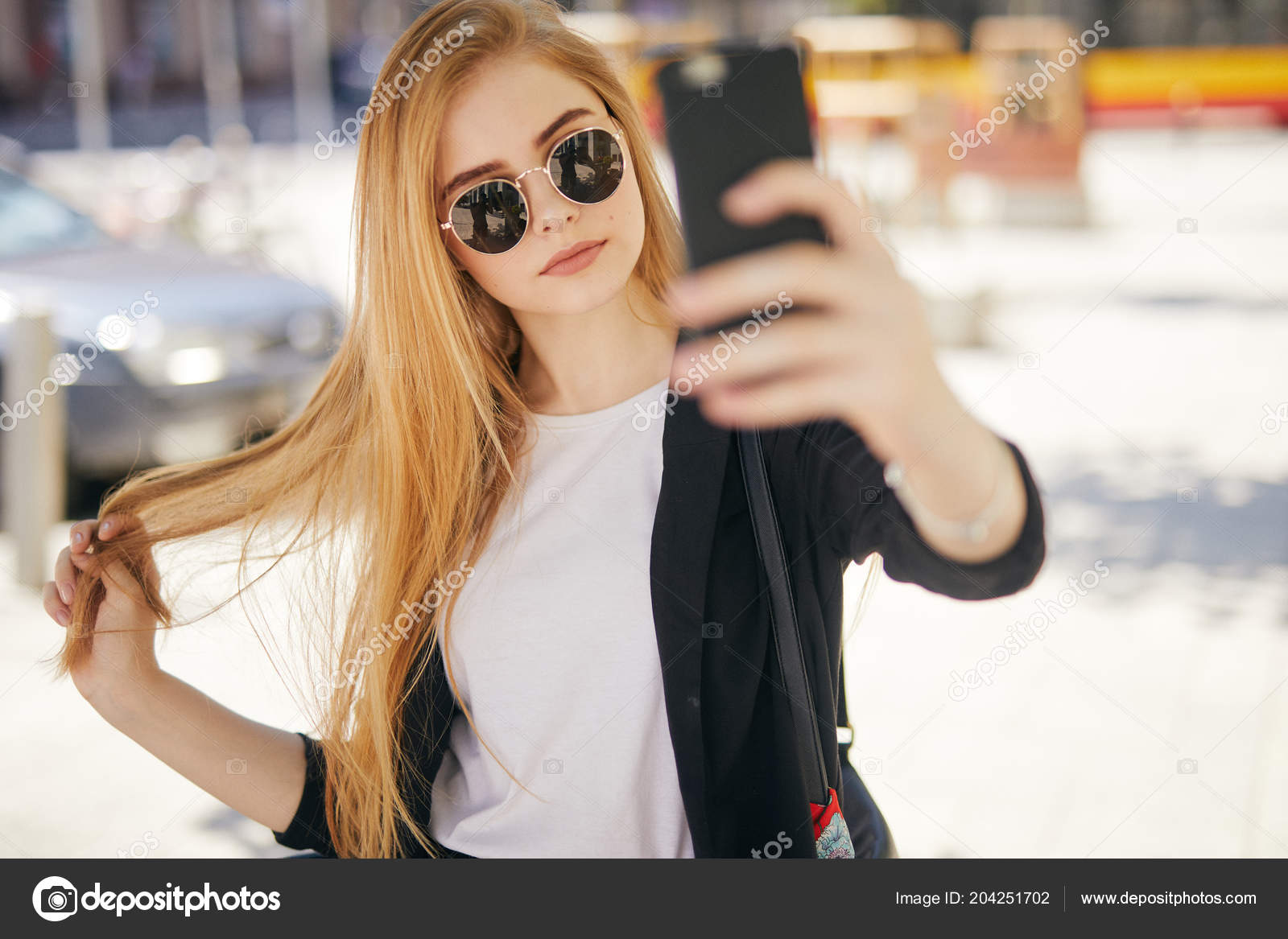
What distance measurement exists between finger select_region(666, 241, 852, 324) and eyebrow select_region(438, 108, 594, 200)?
11.4 inches

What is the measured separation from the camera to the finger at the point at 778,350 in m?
1.11

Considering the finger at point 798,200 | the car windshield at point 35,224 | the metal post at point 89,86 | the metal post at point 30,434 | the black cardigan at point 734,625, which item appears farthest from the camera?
the metal post at point 89,86

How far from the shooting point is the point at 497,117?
1.44 m

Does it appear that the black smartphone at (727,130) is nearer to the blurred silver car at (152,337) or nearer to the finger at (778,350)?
the finger at (778,350)

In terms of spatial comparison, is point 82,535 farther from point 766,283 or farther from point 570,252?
point 766,283

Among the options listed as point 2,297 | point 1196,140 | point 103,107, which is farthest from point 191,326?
point 103,107

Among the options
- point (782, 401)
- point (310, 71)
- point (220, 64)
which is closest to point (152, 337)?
point (782, 401)

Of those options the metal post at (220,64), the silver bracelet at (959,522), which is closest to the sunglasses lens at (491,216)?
the silver bracelet at (959,522)

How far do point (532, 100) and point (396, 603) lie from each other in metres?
0.69

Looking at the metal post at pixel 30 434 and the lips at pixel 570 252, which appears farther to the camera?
the metal post at pixel 30 434

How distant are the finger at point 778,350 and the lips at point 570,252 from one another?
0.83ft

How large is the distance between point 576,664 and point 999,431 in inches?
67.2

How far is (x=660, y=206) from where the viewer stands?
5.41 ft
